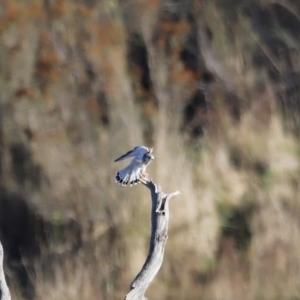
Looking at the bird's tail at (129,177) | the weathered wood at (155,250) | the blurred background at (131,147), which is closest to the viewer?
the weathered wood at (155,250)

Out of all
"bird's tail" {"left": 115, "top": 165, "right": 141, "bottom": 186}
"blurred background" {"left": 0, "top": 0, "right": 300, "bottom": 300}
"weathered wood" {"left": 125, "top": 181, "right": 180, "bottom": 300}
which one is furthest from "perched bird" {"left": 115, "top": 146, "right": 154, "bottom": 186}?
"blurred background" {"left": 0, "top": 0, "right": 300, "bottom": 300}

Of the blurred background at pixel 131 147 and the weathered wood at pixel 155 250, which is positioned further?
the blurred background at pixel 131 147

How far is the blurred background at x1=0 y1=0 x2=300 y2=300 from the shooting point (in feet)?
22.2

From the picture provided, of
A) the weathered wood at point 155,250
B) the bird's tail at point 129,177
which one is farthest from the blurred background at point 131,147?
the weathered wood at point 155,250

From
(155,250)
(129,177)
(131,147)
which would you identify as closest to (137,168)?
(129,177)

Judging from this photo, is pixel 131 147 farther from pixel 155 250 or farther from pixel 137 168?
pixel 155 250

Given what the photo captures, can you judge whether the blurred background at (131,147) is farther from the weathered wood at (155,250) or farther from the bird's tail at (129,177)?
the weathered wood at (155,250)

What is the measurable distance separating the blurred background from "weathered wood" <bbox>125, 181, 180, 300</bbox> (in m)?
2.81

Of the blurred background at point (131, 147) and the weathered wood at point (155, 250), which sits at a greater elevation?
the blurred background at point (131, 147)

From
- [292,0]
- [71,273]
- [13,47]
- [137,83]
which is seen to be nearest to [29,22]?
[13,47]

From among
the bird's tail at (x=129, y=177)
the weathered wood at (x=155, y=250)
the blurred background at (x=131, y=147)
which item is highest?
the blurred background at (x=131, y=147)

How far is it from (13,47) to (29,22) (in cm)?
30

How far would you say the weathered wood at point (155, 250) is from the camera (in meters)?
3.52

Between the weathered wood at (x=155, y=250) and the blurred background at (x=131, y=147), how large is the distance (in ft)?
9.22
